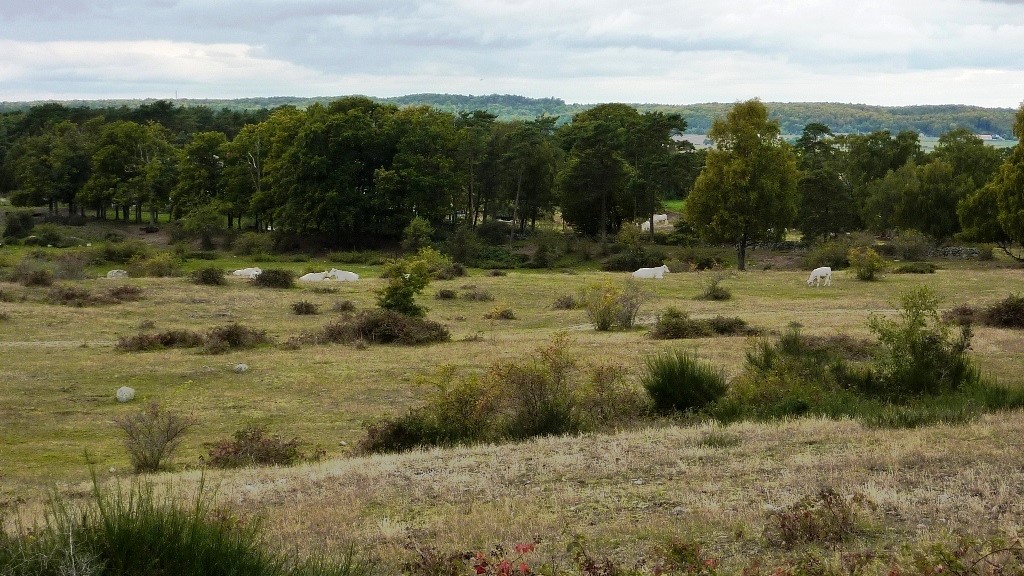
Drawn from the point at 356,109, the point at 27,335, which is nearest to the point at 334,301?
the point at 27,335

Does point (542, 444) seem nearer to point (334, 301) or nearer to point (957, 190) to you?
point (334, 301)

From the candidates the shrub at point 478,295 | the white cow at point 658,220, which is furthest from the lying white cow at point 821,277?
the white cow at point 658,220

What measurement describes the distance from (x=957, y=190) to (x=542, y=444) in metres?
55.0

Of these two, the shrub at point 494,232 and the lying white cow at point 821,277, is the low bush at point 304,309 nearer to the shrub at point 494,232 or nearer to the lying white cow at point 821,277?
the lying white cow at point 821,277

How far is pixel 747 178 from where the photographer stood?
50094 millimetres

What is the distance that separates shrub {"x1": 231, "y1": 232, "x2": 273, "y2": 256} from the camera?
66.6 m

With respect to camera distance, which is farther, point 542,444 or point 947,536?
point 542,444

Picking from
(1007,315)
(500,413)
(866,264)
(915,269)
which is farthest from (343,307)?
(915,269)

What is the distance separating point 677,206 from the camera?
106188 millimetres

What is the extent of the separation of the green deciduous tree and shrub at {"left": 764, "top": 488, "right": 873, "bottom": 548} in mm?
43962

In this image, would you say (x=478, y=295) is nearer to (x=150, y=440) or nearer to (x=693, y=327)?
(x=693, y=327)

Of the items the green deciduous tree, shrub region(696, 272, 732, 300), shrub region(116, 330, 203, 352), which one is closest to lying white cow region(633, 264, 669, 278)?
the green deciduous tree

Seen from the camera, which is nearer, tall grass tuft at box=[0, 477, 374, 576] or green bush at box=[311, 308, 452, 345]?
tall grass tuft at box=[0, 477, 374, 576]

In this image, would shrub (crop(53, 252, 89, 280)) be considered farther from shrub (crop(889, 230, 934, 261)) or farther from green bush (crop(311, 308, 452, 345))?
shrub (crop(889, 230, 934, 261))
